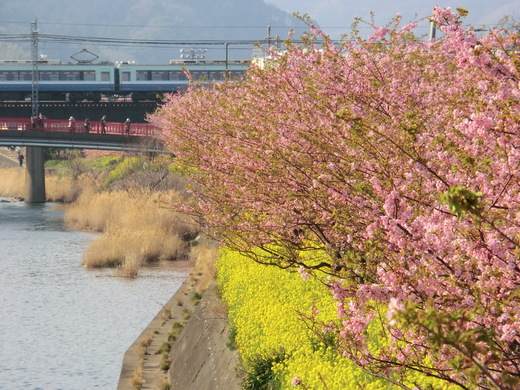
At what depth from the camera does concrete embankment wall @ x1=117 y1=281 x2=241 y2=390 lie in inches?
535

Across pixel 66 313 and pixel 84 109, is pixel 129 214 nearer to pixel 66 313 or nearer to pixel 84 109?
pixel 66 313

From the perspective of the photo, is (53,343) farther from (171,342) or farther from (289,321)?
(289,321)

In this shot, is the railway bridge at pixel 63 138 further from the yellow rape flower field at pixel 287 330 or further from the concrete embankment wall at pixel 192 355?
the yellow rape flower field at pixel 287 330

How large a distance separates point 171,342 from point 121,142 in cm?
4062

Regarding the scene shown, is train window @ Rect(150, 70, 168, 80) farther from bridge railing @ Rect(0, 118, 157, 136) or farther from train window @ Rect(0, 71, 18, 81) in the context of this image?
bridge railing @ Rect(0, 118, 157, 136)

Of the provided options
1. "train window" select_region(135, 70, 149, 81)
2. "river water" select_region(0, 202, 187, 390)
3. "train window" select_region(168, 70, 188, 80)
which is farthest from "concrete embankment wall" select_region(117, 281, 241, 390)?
"train window" select_region(135, 70, 149, 81)

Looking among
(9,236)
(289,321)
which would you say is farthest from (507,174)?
(9,236)

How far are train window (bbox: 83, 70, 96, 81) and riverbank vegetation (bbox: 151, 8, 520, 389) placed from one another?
6639cm

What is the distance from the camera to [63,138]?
202 ft

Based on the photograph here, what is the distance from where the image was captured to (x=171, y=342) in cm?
2052

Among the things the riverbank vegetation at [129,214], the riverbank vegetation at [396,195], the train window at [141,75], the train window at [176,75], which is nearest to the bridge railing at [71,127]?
the riverbank vegetation at [129,214]

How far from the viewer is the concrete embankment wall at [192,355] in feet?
44.6

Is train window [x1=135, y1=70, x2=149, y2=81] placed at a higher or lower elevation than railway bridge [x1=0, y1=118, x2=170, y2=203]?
higher

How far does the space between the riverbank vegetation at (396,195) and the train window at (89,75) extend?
66386 mm
